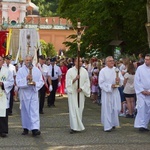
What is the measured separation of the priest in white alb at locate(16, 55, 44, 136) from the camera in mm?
11352

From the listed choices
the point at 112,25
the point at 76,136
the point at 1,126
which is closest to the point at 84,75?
the point at 76,136

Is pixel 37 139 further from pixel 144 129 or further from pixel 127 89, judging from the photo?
pixel 127 89

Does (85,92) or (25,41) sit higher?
(25,41)

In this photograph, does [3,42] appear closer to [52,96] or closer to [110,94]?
[52,96]

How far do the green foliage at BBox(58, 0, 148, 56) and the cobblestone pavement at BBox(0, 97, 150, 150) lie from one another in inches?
388

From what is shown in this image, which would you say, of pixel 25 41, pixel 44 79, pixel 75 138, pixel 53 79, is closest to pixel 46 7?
pixel 25 41

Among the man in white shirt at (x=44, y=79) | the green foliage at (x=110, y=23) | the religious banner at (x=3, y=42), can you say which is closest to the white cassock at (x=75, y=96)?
the man in white shirt at (x=44, y=79)

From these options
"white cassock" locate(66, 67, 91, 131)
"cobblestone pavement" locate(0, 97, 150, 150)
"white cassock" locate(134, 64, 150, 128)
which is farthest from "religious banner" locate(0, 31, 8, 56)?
"white cassock" locate(134, 64, 150, 128)

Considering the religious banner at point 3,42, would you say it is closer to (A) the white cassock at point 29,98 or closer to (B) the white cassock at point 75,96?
(B) the white cassock at point 75,96

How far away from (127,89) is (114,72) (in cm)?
229

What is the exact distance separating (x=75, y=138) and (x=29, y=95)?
1.51 meters

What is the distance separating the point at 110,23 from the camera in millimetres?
24688

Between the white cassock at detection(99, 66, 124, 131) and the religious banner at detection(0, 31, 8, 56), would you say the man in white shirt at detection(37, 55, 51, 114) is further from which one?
the religious banner at detection(0, 31, 8, 56)

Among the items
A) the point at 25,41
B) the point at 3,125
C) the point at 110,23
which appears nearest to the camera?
the point at 3,125
